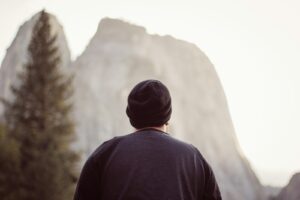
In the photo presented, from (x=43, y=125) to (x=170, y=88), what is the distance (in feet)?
123

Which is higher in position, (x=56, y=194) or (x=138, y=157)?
(x=138, y=157)

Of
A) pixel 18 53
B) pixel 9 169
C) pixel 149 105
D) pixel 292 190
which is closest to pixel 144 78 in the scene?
pixel 18 53

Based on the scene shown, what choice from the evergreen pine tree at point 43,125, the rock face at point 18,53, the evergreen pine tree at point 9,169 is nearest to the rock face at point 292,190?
the rock face at point 18,53

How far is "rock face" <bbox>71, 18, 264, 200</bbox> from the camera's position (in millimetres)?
50562

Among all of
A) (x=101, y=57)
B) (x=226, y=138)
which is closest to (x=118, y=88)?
(x=101, y=57)

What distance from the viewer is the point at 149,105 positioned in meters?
2.38

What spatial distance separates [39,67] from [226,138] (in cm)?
4208

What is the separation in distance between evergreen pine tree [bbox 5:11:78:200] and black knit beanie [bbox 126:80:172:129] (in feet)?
57.8

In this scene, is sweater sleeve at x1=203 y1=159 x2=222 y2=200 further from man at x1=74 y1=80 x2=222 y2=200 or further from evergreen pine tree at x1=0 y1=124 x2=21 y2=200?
evergreen pine tree at x1=0 y1=124 x2=21 y2=200

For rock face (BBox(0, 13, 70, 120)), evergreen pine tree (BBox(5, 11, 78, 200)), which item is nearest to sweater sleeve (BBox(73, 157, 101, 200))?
evergreen pine tree (BBox(5, 11, 78, 200))

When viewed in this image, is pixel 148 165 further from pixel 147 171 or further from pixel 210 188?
pixel 210 188

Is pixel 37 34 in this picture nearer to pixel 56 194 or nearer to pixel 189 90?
pixel 56 194

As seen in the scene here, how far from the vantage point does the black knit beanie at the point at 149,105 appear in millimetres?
2383

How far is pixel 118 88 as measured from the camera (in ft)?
174
